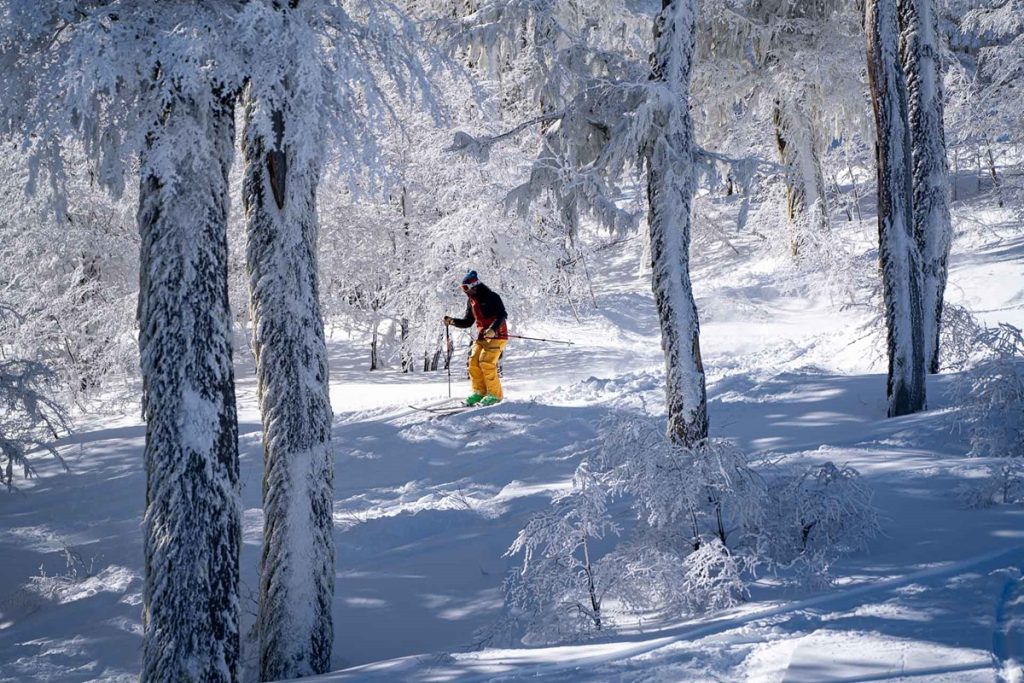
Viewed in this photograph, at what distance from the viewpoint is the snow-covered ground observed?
4207 mm

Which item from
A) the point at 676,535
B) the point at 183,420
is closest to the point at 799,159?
the point at 676,535

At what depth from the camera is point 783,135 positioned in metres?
21.0

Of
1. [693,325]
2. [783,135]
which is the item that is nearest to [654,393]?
[693,325]

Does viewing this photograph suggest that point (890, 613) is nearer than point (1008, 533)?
Yes

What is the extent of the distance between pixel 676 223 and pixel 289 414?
3951 millimetres

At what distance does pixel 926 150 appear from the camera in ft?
35.0

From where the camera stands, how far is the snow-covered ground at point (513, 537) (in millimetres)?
4207

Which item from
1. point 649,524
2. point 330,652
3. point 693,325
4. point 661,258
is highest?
point 661,258

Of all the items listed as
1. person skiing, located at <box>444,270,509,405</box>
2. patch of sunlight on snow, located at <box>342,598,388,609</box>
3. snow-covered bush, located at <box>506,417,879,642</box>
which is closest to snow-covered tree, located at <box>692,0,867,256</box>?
person skiing, located at <box>444,270,509,405</box>

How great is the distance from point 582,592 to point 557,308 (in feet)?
41.1

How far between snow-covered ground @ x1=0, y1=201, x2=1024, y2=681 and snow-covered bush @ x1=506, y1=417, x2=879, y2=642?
24 centimetres

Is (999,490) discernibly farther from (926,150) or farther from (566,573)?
(926,150)

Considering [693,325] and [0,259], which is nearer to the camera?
[693,325]

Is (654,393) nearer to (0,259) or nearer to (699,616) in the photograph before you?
(699,616)
